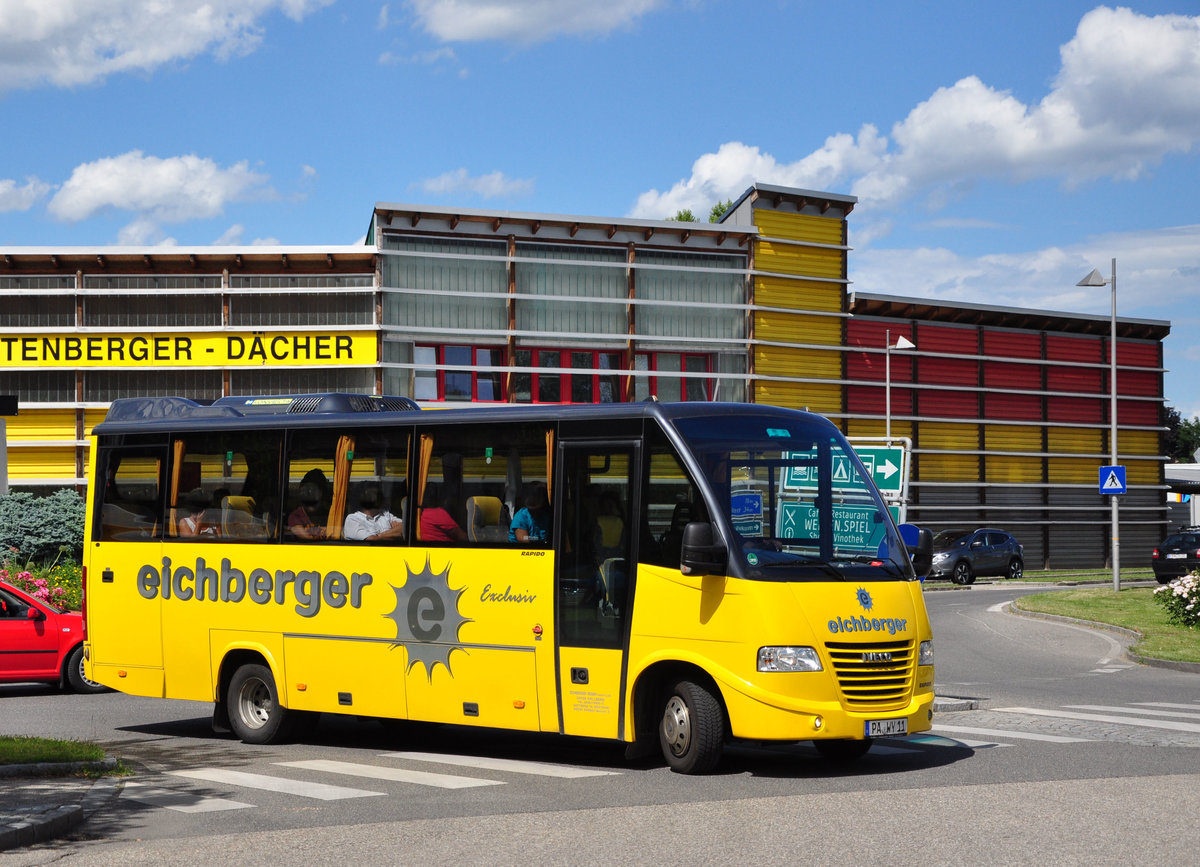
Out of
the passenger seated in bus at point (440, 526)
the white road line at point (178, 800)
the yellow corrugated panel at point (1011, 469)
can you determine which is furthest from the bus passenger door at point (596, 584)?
the yellow corrugated panel at point (1011, 469)

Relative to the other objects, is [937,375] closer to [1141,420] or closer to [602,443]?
[1141,420]

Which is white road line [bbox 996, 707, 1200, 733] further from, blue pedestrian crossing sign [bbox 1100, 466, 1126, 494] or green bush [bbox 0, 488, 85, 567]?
blue pedestrian crossing sign [bbox 1100, 466, 1126, 494]

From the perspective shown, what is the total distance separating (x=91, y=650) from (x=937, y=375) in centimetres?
4200

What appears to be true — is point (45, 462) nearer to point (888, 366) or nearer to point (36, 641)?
point (36, 641)

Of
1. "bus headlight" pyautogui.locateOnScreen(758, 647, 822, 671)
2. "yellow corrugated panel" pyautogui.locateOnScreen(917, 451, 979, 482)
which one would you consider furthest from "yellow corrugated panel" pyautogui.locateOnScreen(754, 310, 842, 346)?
"bus headlight" pyautogui.locateOnScreen(758, 647, 822, 671)

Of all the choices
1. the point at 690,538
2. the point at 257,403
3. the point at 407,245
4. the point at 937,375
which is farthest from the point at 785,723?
the point at 937,375

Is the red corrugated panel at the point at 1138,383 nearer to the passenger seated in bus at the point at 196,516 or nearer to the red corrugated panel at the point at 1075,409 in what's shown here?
the red corrugated panel at the point at 1075,409

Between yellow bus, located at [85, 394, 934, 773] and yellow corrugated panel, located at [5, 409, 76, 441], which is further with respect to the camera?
yellow corrugated panel, located at [5, 409, 76, 441]

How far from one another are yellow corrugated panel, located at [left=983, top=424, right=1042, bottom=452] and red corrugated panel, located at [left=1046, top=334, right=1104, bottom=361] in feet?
10.3

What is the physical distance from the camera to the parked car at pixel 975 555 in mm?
45219

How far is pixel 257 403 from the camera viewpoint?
1423 centimetres

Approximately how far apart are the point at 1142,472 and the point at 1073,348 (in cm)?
592

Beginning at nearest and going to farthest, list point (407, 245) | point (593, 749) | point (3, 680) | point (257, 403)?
point (593, 749) → point (257, 403) → point (3, 680) → point (407, 245)

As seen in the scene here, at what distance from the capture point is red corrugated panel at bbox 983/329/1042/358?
53750 mm
